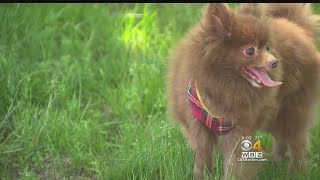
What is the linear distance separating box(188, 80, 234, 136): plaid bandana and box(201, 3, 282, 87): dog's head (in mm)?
278

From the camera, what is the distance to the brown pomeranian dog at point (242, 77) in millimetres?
3576

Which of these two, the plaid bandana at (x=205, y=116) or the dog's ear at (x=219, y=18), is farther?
the plaid bandana at (x=205, y=116)

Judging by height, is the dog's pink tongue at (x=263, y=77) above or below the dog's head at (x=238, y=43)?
below

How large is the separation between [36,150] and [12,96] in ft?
1.69

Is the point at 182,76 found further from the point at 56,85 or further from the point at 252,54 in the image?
the point at 56,85

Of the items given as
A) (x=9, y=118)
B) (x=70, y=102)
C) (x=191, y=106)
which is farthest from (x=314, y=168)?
(x=9, y=118)

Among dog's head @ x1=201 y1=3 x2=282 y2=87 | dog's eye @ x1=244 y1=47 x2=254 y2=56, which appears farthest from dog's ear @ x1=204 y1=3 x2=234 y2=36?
dog's eye @ x1=244 y1=47 x2=254 y2=56

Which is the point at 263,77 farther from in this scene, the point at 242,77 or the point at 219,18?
the point at 219,18

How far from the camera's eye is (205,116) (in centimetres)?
381

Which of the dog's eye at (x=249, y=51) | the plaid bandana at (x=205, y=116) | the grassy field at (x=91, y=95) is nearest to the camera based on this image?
the dog's eye at (x=249, y=51)
